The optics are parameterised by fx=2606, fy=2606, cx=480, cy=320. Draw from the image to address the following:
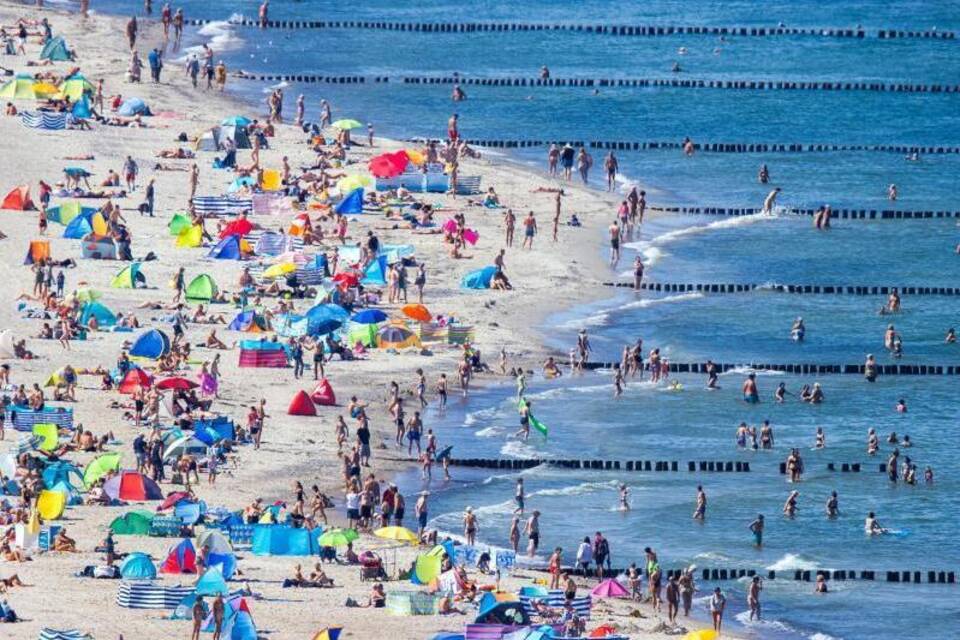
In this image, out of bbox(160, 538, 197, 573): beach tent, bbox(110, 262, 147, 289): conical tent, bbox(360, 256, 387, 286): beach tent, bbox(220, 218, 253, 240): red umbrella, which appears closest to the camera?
bbox(160, 538, 197, 573): beach tent

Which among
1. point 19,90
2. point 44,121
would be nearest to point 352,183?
point 44,121

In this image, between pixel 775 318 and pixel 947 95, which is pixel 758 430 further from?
pixel 947 95

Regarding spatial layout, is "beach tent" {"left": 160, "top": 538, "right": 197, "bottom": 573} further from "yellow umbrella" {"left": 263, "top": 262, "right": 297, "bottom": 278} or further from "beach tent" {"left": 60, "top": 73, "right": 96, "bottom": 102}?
"beach tent" {"left": 60, "top": 73, "right": 96, "bottom": 102}

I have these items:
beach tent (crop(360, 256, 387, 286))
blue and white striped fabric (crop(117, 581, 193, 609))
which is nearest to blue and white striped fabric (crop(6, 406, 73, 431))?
blue and white striped fabric (crop(117, 581, 193, 609))

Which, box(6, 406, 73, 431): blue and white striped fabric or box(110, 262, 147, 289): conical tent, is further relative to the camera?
box(110, 262, 147, 289): conical tent

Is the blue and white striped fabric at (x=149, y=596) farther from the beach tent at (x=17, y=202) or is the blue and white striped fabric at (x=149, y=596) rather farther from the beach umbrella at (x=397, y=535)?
the beach tent at (x=17, y=202)

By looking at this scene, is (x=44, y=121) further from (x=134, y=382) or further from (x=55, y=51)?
(x=134, y=382)
